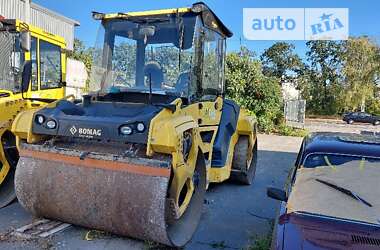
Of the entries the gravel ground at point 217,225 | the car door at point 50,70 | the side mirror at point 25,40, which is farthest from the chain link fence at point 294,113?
the side mirror at point 25,40

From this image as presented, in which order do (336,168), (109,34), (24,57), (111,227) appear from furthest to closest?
(24,57)
(109,34)
(111,227)
(336,168)

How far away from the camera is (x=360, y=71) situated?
4519 cm

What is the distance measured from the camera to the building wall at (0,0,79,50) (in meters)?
18.5

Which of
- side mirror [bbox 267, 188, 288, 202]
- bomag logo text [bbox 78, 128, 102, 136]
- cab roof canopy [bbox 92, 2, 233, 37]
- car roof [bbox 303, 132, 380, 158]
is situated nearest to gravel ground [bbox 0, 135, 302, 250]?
side mirror [bbox 267, 188, 288, 202]

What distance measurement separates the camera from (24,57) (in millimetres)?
6789

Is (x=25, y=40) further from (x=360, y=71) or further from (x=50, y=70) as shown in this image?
(x=360, y=71)

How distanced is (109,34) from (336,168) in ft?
12.4

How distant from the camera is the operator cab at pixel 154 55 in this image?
5.41m

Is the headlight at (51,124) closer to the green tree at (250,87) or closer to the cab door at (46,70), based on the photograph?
the cab door at (46,70)

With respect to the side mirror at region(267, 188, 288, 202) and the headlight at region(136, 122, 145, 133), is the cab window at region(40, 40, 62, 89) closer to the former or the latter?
the headlight at region(136, 122, 145, 133)

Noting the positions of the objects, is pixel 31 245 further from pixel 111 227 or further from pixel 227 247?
pixel 227 247

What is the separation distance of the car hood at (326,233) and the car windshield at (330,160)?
0.92 meters

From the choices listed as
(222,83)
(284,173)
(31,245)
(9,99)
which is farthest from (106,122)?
(284,173)

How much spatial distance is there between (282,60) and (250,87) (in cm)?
3352
